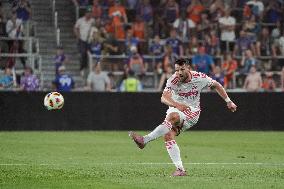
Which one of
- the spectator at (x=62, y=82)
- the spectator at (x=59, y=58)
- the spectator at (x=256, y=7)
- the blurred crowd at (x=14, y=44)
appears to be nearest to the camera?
the blurred crowd at (x=14, y=44)

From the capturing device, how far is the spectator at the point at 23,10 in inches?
1275

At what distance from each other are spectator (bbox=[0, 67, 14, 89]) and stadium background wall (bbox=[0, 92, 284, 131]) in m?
0.81

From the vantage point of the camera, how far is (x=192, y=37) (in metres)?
33.6

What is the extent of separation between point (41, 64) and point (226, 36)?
23.0 feet

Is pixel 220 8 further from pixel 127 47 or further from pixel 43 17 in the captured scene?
pixel 43 17

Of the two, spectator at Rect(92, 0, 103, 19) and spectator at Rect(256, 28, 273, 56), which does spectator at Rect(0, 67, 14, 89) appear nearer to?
spectator at Rect(92, 0, 103, 19)

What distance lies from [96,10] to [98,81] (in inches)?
145

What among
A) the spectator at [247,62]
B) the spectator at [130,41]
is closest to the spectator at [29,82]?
the spectator at [130,41]

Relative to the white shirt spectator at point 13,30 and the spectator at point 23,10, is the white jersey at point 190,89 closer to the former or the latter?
the white shirt spectator at point 13,30

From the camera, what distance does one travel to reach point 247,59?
108 feet

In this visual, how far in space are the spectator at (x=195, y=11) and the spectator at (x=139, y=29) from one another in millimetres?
2040

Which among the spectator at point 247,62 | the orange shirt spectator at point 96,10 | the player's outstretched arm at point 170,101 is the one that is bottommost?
the spectator at point 247,62

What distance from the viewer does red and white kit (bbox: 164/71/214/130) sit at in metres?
15.8

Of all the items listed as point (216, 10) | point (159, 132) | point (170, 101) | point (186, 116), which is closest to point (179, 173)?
point (159, 132)
